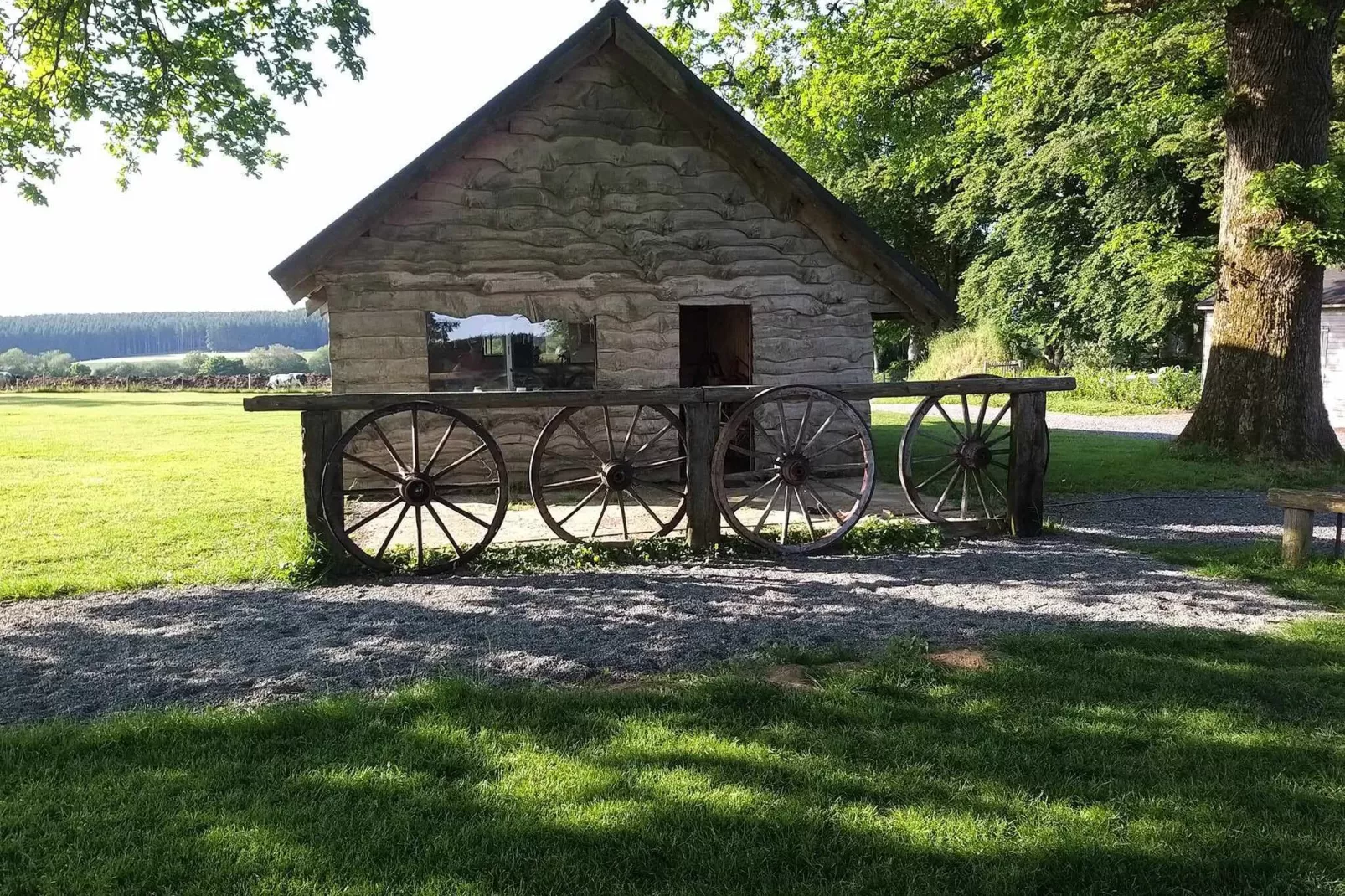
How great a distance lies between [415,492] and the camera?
802 centimetres

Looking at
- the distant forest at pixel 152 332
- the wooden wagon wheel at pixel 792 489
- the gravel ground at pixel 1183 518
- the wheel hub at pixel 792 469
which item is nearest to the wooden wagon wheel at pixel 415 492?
the wooden wagon wheel at pixel 792 489

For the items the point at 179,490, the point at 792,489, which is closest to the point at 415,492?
the point at 792,489

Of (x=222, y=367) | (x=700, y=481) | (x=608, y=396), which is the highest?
(x=222, y=367)

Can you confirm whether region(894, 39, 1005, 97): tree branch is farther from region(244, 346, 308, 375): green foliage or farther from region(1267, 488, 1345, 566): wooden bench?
region(244, 346, 308, 375): green foliage

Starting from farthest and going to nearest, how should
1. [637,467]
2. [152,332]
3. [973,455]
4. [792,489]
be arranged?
[152,332] → [973,455] → [792,489] → [637,467]

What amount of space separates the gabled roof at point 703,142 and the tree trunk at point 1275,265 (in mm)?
4895

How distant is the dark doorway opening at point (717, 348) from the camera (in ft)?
46.3

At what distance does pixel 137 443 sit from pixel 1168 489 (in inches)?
804

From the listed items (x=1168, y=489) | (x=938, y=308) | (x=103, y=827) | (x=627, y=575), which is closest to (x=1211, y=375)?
(x=1168, y=489)

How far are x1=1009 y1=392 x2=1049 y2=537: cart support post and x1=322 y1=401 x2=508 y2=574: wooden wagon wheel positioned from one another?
488 cm

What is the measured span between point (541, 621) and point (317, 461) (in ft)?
8.81

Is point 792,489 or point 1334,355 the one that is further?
point 1334,355

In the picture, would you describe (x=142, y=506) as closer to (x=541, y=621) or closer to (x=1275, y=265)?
(x=541, y=621)

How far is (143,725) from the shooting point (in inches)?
177
